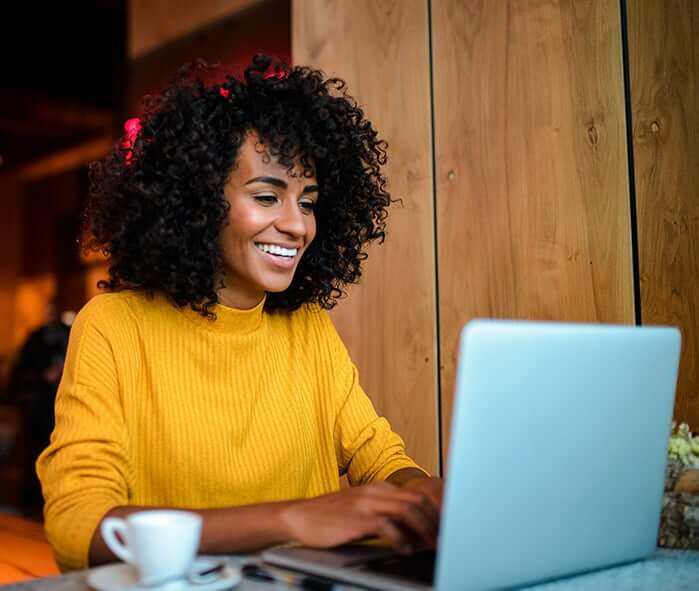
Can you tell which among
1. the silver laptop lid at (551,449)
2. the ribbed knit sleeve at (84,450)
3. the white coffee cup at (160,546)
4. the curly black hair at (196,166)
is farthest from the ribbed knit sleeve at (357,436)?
the white coffee cup at (160,546)

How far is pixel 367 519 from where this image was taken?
102cm

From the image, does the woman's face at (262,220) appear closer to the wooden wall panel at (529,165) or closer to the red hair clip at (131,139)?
the red hair clip at (131,139)

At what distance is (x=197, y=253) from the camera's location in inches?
64.6

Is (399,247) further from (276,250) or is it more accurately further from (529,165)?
(276,250)

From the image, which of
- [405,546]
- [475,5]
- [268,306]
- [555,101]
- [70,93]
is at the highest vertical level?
[70,93]

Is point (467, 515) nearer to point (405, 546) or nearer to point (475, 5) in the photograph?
point (405, 546)

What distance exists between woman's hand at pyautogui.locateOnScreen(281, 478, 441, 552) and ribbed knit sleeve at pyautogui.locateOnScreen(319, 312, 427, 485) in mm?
548

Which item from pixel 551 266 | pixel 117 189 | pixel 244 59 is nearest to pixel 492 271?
pixel 551 266

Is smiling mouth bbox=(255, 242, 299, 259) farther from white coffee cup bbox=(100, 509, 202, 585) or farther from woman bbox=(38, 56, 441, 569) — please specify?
white coffee cup bbox=(100, 509, 202, 585)

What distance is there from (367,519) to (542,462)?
248 millimetres

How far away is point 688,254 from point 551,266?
0.32 m

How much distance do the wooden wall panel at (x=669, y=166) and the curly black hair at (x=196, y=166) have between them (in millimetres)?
657

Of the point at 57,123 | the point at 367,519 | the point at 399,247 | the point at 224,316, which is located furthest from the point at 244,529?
the point at 57,123

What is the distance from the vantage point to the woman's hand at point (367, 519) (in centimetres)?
102
